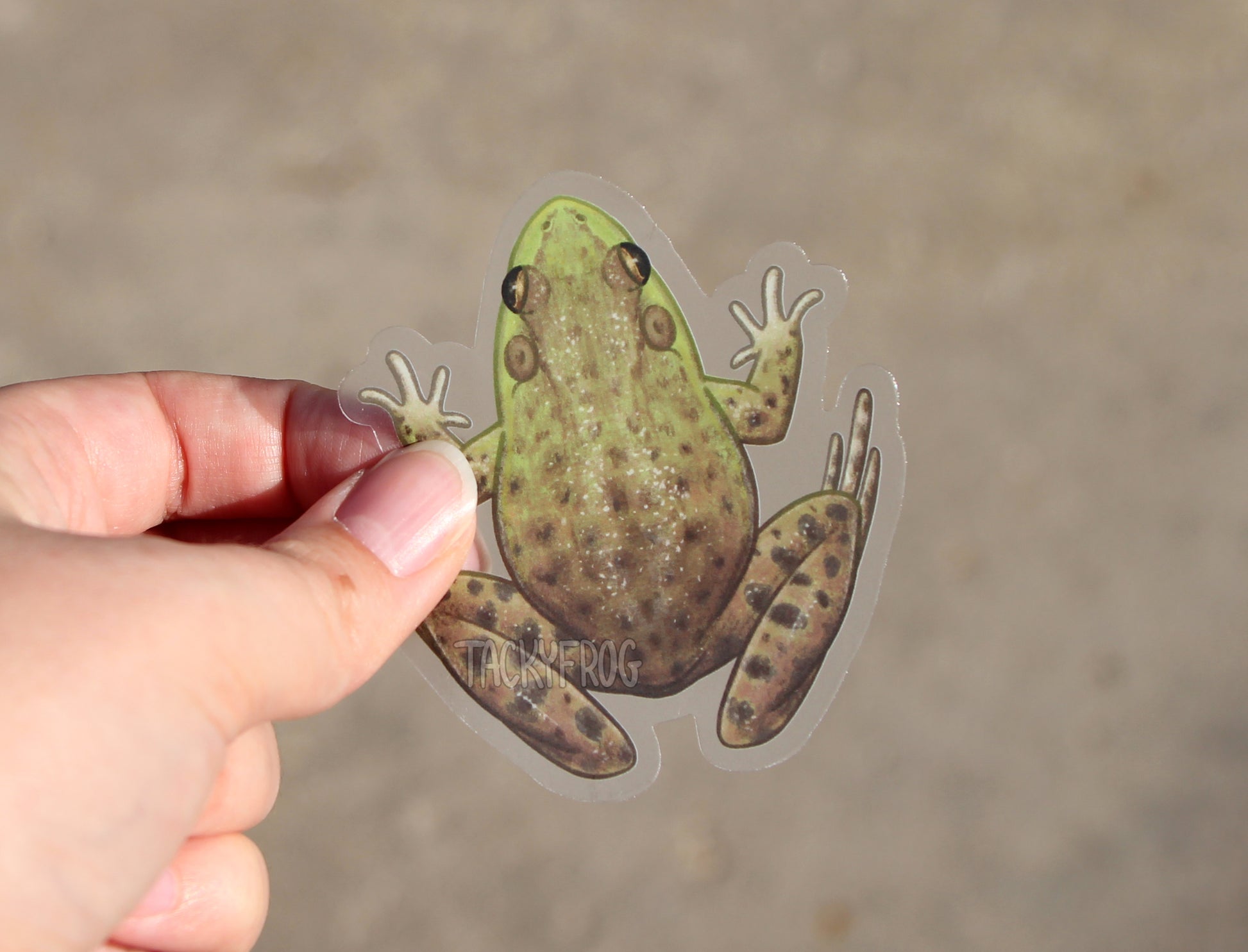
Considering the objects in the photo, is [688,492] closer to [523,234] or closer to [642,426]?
[642,426]

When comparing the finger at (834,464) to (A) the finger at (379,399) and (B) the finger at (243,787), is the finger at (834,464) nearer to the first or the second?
(A) the finger at (379,399)

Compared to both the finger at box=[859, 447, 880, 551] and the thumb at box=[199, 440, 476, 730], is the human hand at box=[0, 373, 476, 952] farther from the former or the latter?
the finger at box=[859, 447, 880, 551]

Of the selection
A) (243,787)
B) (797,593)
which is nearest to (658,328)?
(797,593)

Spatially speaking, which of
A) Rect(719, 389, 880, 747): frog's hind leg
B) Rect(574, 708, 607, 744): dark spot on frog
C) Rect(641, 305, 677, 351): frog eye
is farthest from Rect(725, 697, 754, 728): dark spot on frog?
Rect(641, 305, 677, 351): frog eye

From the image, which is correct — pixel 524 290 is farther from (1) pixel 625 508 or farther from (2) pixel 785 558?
(2) pixel 785 558

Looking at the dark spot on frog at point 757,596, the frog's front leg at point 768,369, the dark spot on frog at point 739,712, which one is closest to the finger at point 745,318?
the frog's front leg at point 768,369
